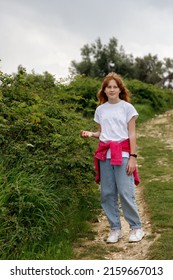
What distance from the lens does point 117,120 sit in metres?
5.08

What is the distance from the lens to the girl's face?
5117mm

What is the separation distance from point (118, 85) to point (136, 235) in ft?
5.46

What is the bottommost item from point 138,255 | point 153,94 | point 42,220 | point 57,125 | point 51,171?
point 138,255

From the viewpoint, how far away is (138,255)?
5129 millimetres

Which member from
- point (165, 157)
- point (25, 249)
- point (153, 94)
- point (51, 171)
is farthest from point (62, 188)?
point (153, 94)

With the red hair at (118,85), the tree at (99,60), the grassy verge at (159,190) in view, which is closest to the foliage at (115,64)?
the tree at (99,60)

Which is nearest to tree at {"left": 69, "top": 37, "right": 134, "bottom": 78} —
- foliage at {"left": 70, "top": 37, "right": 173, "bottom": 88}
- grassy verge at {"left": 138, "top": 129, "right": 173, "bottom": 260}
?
foliage at {"left": 70, "top": 37, "right": 173, "bottom": 88}

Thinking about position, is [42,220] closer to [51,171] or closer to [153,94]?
[51,171]

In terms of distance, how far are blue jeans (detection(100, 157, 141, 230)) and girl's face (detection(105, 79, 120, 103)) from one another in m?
0.63

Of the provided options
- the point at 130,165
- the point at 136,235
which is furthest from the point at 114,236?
the point at 130,165

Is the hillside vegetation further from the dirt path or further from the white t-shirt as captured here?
the white t-shirt

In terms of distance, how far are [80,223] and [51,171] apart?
2.41ft

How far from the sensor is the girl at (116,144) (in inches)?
200

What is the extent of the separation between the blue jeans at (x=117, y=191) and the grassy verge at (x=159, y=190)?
436mm
